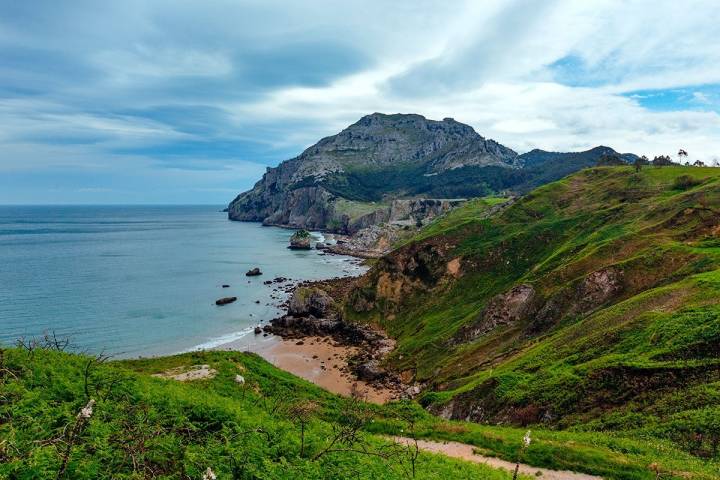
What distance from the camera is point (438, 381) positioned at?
4494 centimetres

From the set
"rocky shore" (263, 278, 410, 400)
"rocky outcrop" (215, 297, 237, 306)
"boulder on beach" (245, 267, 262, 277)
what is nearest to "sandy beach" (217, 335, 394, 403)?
Result: "rocky shore" (263, 278, 410, 400)

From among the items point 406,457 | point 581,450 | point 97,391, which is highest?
point 97,391

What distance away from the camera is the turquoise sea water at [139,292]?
237 feet

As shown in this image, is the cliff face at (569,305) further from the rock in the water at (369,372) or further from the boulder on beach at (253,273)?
the boulder on beach at (253,273)

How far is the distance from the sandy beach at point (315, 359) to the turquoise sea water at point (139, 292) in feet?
24.6

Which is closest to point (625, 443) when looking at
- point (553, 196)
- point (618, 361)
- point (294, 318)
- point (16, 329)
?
point (618, 361)

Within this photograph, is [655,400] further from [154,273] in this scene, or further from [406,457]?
[154,273]

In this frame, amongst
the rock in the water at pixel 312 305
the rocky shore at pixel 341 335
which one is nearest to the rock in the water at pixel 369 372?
the rocky shore at pixel 341 335

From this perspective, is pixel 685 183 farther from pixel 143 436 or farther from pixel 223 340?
pixel 143 436

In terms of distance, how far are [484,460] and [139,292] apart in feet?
333

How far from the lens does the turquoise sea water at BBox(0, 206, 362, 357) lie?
7225 cm

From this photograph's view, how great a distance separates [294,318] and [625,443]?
222 feet

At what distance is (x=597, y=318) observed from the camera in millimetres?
35250

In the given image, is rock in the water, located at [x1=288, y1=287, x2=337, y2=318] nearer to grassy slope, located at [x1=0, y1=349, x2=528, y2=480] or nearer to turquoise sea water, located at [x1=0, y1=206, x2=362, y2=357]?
turquoise sea water, located at [x1=0, y1=206, x2=362, y2=357]
